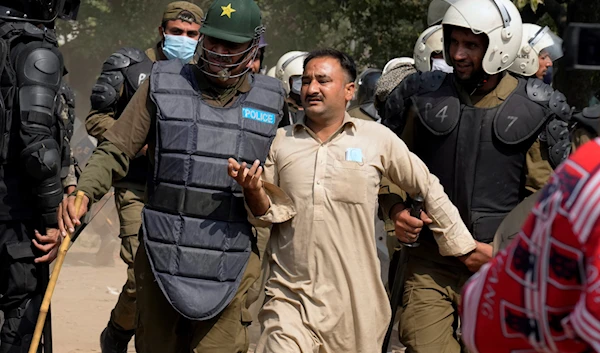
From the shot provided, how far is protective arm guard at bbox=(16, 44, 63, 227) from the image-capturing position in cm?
613

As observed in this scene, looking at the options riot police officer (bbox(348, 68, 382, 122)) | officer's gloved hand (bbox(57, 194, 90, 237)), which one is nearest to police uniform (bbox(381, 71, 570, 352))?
officer's gloved hand (bbox(57, 194, 90, 237))

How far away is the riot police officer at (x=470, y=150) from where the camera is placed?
569cm

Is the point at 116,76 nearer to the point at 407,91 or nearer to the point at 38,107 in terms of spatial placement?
the point at 38,107

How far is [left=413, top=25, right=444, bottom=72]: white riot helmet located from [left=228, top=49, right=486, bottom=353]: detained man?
2.74m

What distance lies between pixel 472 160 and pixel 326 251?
3.08ft

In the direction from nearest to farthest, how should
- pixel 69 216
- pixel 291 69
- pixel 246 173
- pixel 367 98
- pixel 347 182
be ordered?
pixel 246 173
pixel 69 216
pixel 347 182
pixel 367 98
pixel 291 69

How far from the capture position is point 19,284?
6418mm

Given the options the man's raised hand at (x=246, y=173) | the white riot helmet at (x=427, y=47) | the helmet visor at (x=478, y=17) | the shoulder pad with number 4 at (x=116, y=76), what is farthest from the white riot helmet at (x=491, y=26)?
the shoulder pad with number 4 at (x=116, y=76)

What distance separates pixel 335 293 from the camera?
526 centimetres

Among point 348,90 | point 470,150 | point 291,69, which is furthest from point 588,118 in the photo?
point 291,69

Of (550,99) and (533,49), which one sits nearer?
(550,99)

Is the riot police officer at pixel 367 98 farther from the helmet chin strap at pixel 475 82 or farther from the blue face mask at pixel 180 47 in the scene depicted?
the helmet chin strap at pixel 475 82

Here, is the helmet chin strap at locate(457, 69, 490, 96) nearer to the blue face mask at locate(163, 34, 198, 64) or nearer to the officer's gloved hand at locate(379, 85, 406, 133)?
the officer's gloved hand at locate(379, 85, 406, 133)

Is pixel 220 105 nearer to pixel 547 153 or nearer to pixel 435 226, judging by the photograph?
pixel 435 226
